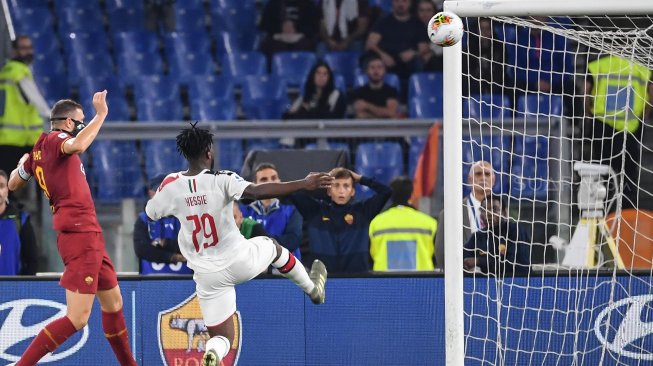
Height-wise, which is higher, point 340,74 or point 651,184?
point 340,74

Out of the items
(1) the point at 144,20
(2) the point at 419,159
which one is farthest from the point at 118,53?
(2) the point at 419,159

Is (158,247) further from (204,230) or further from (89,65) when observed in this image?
(89,65)

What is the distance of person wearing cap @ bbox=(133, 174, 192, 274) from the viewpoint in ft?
31.9

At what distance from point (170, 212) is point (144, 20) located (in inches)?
372

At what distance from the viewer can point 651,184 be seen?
42.7ft

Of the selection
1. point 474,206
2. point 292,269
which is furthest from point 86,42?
point 292,269

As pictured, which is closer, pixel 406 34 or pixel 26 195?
pixel 26 195

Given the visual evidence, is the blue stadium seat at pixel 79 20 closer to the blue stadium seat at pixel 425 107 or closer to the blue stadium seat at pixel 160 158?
the blue stadium seat at pixel 160 158

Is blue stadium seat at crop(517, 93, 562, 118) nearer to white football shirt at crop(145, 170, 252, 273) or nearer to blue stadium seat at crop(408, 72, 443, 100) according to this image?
blue stadium seat at crop(408, 72, 443, 100)

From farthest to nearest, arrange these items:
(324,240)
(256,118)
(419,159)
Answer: (256,118), (419,159), (324,240)

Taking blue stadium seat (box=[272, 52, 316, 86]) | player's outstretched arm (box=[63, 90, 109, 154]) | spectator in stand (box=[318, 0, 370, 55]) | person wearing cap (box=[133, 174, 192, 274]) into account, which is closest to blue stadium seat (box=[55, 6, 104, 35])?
blue stadium seat (box=[272, 52, 316, 86])

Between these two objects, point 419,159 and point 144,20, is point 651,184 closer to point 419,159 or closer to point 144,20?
point 419,159

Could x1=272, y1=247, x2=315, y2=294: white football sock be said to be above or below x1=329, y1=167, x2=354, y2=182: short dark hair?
below

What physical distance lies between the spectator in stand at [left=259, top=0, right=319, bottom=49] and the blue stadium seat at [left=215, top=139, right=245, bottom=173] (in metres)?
3.61
